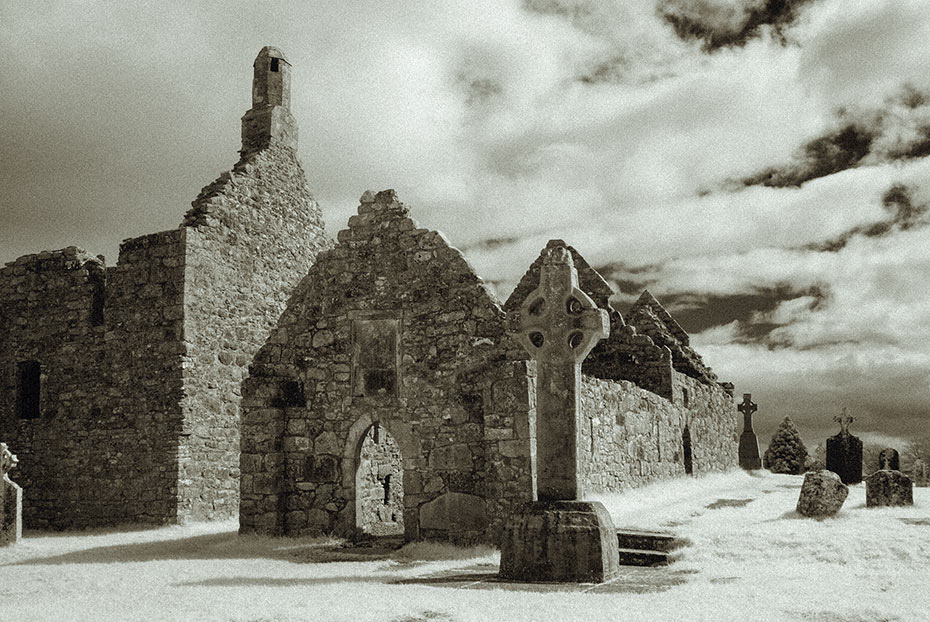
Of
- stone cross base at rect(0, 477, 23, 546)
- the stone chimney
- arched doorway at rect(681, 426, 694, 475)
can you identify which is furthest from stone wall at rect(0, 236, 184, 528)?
arched doorway at rect(681, 426, 694, 475)

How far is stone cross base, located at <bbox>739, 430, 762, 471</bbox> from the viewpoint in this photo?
34.2 m

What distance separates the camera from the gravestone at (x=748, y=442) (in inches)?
1351

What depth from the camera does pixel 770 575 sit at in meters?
8.88

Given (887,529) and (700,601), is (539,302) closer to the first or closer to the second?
(700,601)

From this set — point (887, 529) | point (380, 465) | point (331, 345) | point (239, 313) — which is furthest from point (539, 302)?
point (239, 313)

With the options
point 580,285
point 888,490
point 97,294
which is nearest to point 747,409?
point 580,285

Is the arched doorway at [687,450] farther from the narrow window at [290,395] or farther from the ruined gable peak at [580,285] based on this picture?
the narrow window at [290,395]

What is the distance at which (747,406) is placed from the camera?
35.7 meters

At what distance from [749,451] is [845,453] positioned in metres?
9.65

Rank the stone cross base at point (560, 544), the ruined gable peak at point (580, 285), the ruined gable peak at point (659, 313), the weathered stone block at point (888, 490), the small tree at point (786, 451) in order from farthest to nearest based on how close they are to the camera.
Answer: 1. the small tree at point (786, 451)
2. the ruined gable peak at point (659, 313)
3. the ruined gable peak at point (580, 285)
4. the weathered stone block at point (888, 490)
5. the stone cross base at point (560, 544)

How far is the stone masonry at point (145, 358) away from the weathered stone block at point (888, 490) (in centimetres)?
1220

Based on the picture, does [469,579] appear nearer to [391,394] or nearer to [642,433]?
[391,394]

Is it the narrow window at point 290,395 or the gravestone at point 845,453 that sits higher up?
the narrow window at point 290,395

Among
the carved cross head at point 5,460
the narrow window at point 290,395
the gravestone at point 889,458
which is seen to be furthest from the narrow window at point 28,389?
the gravestone at point 889,458
